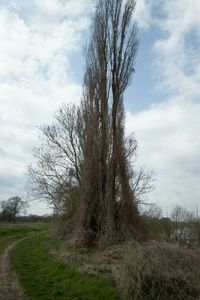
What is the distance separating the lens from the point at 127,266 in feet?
29.0

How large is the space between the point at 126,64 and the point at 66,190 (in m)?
12.2

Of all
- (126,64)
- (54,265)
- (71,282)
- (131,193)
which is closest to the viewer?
(71,282)

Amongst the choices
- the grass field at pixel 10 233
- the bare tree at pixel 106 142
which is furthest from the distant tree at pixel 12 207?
the bare tree at pixel 106 142

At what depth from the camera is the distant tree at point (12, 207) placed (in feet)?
240

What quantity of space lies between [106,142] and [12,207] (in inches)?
2402

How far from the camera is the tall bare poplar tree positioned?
15812 millimetres

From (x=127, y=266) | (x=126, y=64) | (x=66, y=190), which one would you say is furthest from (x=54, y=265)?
(x=66, y=190)

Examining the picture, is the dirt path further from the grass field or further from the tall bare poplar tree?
the grass field

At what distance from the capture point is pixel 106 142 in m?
16.8

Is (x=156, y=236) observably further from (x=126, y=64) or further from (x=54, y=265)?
(x=126, y=64)

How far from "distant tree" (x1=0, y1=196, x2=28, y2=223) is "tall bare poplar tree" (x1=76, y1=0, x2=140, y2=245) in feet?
191

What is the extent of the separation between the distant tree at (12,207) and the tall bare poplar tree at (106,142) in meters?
58.2

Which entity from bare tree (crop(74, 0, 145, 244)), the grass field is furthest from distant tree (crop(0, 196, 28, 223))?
bare tree (crop(74, 0, 145, 244))

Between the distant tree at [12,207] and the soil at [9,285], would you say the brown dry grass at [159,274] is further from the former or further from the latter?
the distant tree at [12,207]
